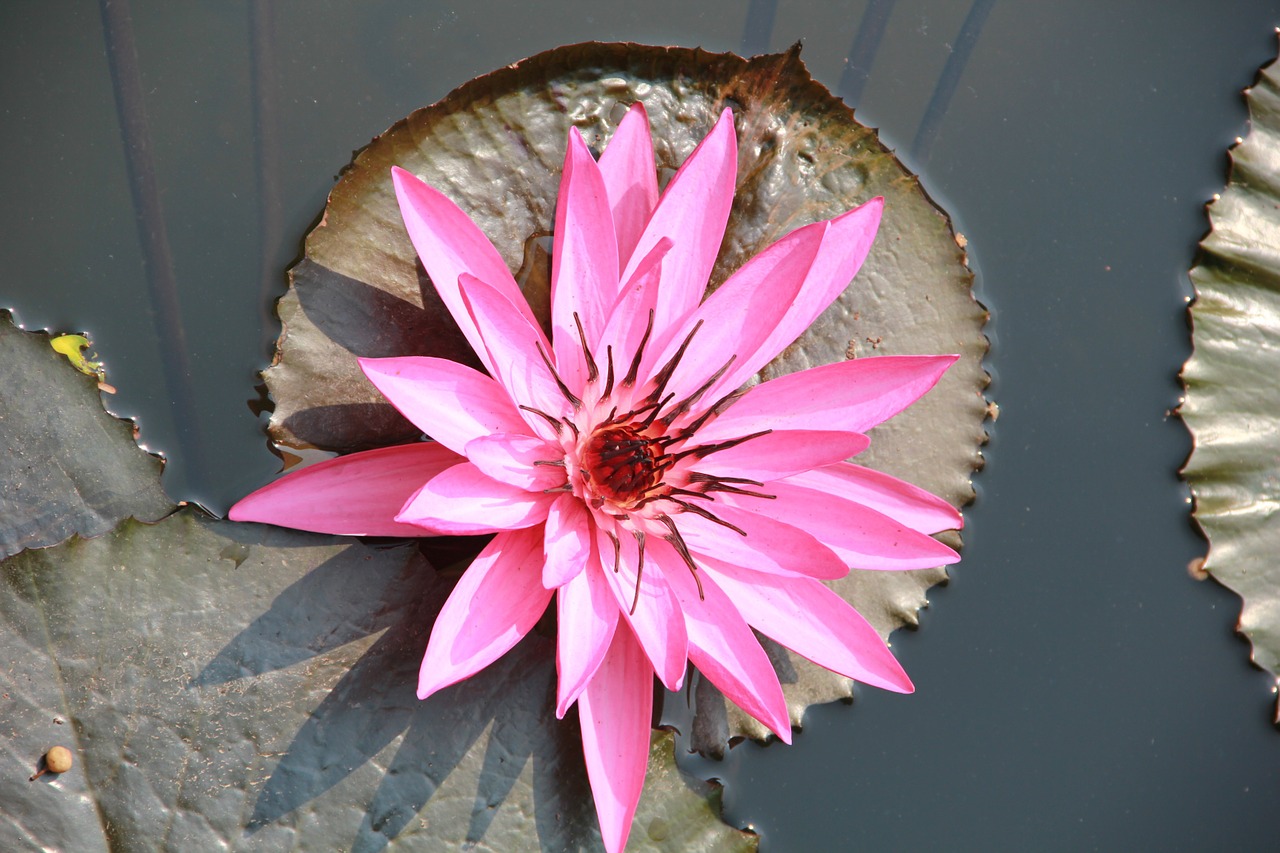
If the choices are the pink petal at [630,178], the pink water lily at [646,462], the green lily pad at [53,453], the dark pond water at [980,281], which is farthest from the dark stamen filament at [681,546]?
the green lily pad at [53,453]

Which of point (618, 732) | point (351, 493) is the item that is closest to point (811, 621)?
point (618, 732)

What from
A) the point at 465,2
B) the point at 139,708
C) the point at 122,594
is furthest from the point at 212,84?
the point at 139,708

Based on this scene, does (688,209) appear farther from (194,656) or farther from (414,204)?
(194,656)

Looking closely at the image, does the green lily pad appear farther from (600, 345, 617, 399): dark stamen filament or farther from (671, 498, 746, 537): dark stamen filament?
(671, 498, 746, 537): dark stamen filament

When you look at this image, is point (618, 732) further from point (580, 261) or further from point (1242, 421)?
point (1242, 421)

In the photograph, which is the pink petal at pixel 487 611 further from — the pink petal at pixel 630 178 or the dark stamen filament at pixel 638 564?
the pink petal at pixel 630 178

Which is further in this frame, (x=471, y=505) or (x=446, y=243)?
(x=446, y=243)

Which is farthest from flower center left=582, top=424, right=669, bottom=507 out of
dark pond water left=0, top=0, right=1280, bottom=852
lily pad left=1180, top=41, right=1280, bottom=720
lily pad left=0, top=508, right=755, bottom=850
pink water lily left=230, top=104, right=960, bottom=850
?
lily pad left=1180, top=41, right=1280, bottom=720
